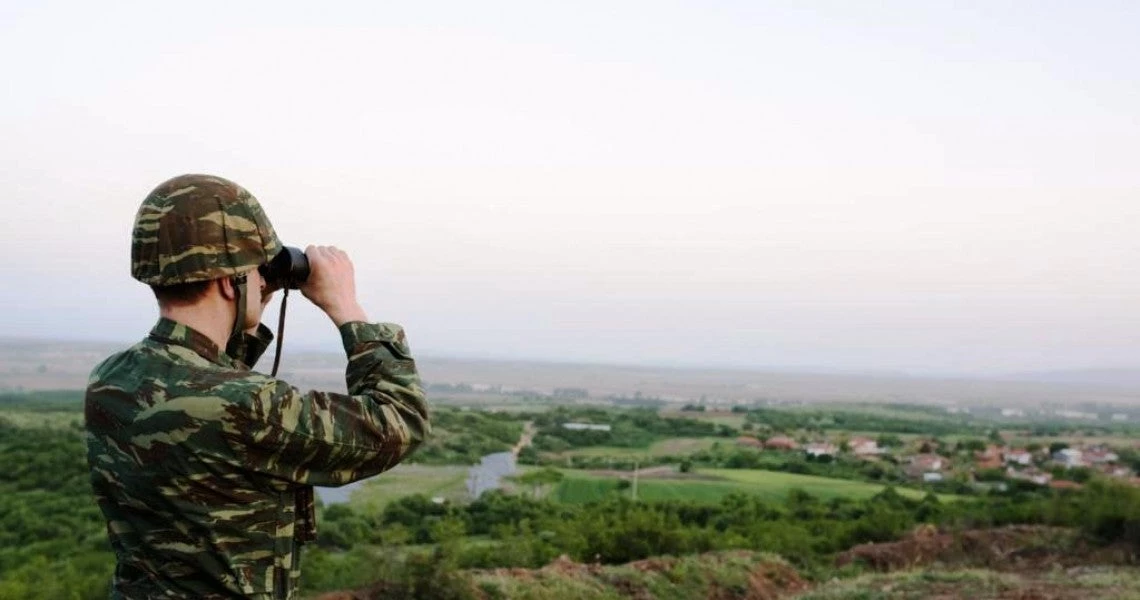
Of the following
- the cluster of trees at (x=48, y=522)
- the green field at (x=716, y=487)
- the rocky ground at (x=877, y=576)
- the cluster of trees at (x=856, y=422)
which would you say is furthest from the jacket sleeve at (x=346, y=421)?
the cluster of trees at (x=856, y=422)

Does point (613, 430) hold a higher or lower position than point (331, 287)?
lower

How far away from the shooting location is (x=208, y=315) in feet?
5.47

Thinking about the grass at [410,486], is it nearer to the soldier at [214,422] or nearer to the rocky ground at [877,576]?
the rocky ground at [877,576]

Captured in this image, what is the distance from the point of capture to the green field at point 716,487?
25828 millimetres

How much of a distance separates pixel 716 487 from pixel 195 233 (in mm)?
27759

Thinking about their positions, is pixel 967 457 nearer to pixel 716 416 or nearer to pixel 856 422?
pixel 716 416

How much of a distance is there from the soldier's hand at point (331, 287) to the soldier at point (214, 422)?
0.05 metres

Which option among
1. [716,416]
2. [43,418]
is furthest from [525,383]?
[43,418]

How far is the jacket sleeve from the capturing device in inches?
61.5

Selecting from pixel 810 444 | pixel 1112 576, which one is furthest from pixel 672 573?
pixel 810 444

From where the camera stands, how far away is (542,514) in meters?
19.8

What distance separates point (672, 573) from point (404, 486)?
1270 cm

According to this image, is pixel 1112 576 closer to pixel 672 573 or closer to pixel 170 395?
pixel 672 573

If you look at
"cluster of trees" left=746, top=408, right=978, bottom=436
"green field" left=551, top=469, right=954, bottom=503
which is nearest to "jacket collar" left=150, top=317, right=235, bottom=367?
"green field" left=551, top=469, right=954, bottom=503
